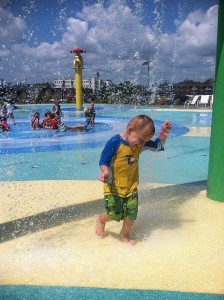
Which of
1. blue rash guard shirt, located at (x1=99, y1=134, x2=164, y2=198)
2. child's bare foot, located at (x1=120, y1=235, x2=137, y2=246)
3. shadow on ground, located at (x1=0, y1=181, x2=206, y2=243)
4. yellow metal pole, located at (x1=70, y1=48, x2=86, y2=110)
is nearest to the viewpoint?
blue rash guard shirt, located at (x1=99, y1=134, x2=164, y2=198)

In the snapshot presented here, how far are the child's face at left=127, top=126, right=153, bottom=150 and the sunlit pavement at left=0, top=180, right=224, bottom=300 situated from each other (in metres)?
0.88

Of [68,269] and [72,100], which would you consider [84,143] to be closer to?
[68,269]

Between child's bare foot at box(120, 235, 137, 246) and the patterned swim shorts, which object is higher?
the patterned swim shorts

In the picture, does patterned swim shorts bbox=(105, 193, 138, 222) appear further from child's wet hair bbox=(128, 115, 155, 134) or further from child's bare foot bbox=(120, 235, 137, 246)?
child's wet hair bbox=(128, 115, 155, 134)

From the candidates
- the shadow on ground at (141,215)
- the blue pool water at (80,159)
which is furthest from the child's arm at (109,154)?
the blue pool water at (80,159)

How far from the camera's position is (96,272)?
2.49m

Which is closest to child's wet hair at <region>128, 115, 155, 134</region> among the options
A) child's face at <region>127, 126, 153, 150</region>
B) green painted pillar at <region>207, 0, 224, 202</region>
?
child's face at <region>127, 126, 153, 150</region>

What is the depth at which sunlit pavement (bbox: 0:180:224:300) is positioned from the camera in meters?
→ 2.29

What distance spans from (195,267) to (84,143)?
23.0 ft

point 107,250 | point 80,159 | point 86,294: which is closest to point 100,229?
point 107,250

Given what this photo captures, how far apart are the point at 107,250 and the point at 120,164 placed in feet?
2.37

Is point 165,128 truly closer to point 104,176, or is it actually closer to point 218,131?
point 104,176

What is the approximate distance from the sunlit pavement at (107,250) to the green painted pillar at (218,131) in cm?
19

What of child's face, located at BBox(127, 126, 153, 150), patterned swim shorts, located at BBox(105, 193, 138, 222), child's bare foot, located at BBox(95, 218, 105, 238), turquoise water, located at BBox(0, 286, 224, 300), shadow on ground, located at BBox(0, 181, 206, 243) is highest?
child's face, located at BBox(127, 126, 153, 150)
